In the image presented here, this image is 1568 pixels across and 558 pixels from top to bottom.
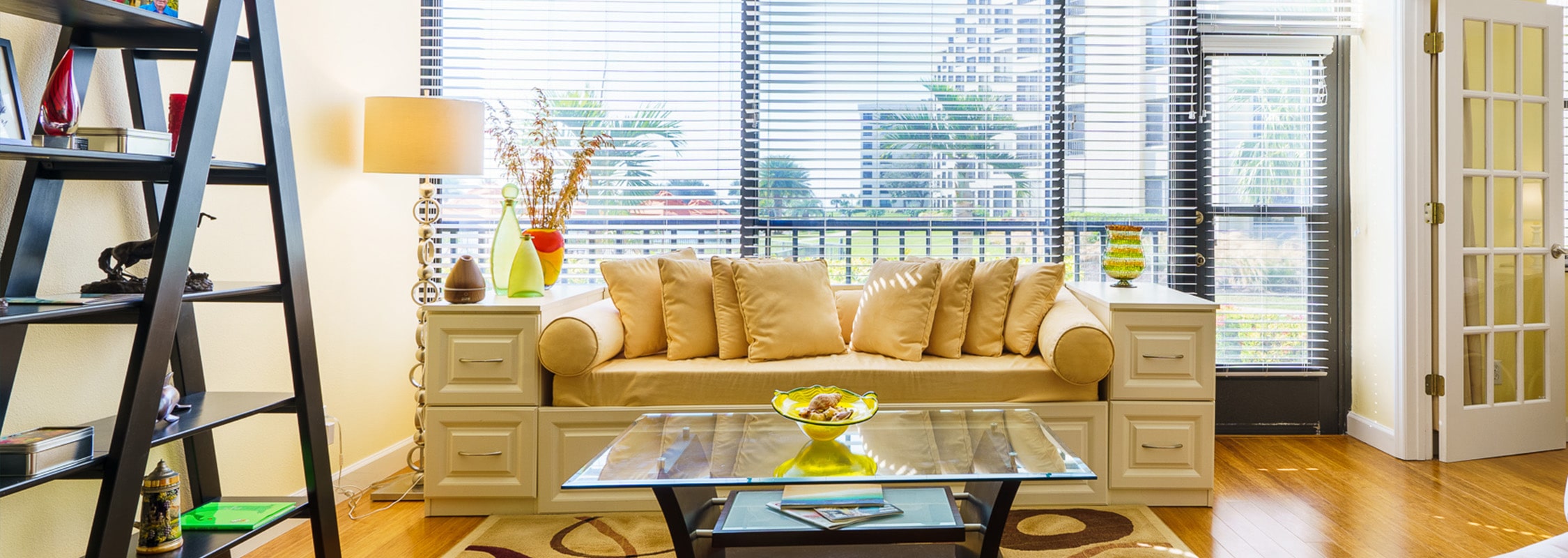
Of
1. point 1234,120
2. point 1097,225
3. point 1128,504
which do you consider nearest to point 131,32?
point 1128,504

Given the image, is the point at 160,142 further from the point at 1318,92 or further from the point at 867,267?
the point at 1318,92

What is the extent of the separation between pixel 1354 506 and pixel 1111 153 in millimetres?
1752

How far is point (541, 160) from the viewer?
3889mm

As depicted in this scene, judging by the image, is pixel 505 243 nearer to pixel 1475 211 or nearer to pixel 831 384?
pixel 831 384

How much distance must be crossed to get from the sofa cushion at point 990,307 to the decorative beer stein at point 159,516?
2.45 metres

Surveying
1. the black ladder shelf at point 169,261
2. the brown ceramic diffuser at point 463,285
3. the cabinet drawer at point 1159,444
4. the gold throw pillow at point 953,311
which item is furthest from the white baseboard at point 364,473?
the cabinet drawer at point 1159,444

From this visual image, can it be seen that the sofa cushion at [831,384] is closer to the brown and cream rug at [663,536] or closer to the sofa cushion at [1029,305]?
the sofa cushion at [1029,305]

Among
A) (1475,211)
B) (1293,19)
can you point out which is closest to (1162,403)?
(1475,211)

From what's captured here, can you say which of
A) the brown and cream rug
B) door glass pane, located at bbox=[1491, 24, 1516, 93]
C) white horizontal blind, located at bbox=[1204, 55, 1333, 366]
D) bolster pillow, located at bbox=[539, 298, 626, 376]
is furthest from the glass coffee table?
door glass pane, located at bbox=[1491, 24, 1516, 93]

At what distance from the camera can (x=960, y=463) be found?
6.85ft

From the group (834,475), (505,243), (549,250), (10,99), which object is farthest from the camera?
(549,250)

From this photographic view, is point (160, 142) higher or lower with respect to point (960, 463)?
higher

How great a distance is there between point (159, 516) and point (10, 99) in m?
0.92

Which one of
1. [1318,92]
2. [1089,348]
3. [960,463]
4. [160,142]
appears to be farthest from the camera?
[1318,92]
